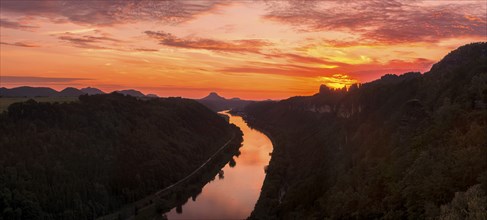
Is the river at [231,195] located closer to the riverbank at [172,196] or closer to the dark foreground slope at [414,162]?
the riverbank at [172,196]

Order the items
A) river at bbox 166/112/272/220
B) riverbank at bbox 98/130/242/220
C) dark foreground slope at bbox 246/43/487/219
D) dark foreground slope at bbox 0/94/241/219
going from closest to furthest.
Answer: dark foreground slope at bbox 246/43/487/219, dark foreground slope at bbox 0/94/241/219, riverbank at bbox 98/130/242/220, river at bbox 166/112/272/220

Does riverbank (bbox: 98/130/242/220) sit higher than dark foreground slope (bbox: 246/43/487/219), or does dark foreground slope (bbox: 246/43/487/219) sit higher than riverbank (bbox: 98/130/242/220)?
dark foreground slope (bbox: 246/43/487/219)

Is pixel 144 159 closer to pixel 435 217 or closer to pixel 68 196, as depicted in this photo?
pixel 68 196

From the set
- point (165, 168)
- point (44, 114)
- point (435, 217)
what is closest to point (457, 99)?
point (435, 217)

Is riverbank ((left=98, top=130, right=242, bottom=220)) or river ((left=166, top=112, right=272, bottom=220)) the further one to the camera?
river ((left=166, top=112, right=272, bottom=220))

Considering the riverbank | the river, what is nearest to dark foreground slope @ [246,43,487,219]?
the river

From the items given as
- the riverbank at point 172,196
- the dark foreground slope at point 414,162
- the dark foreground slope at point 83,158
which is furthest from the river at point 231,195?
the dark foreground slope at point 83,158

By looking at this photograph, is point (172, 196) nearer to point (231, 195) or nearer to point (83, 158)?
point (231, 195)

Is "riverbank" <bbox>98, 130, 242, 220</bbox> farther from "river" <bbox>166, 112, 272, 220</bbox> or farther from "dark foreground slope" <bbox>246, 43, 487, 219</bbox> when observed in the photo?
"dark foreground slope" <bbox>246, 43, 487, 219</bbox>
